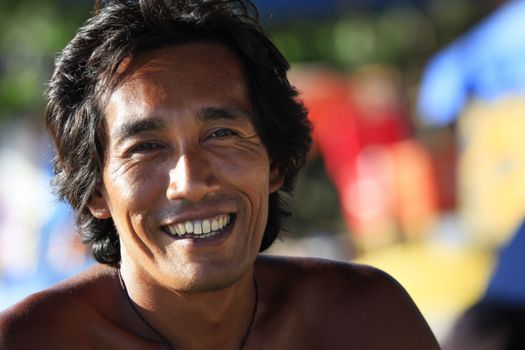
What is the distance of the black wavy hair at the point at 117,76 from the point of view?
2762 millimetres

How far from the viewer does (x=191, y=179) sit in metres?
2.56

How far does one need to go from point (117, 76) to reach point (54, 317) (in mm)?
592

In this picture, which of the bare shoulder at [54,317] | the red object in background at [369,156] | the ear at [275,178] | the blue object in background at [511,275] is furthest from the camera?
the red object in background at [369,156]

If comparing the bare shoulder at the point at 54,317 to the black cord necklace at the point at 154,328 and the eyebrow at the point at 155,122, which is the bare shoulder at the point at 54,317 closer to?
the black cord necklace at the point at 154,328

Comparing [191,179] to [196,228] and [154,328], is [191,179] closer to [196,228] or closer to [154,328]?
[196,228]

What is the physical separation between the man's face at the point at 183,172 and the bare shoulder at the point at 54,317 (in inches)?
7.3

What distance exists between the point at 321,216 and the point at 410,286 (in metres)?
4.72

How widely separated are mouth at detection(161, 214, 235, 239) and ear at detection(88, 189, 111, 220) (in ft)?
0.96

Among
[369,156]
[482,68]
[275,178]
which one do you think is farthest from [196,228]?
[369,156]

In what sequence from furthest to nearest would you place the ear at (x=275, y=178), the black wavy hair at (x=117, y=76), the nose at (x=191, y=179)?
the ear at (x=275, y=178) → the black wavy hair at (x=117, y=76) → the nose at (x=191, y=179)

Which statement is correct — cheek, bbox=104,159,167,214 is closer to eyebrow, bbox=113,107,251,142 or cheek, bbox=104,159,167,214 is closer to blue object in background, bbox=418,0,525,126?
eyebrow, bbox=113,107,251,142

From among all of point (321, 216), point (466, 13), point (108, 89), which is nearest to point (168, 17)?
point (108, 89)

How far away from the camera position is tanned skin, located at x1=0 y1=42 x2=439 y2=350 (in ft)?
8.59

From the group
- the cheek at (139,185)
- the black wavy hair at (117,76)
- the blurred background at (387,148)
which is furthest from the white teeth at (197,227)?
the blurred background at (387,148)
